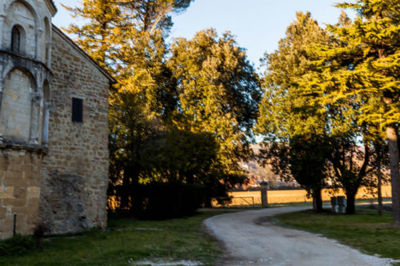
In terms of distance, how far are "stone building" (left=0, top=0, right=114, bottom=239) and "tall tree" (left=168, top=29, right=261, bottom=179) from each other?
12.3 metres

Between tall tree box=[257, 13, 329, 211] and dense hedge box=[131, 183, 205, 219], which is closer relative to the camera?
dense hedge box=[131, 183, 205, 219]

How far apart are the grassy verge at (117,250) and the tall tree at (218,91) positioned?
48.3ft

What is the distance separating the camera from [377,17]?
18.0 meters

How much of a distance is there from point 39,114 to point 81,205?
15.2 ft

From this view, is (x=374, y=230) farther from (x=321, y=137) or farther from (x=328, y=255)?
(x=321, y=137)

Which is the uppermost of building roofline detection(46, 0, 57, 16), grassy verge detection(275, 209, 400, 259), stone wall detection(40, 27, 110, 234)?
building roofline detection(46, 0, 57, 16)


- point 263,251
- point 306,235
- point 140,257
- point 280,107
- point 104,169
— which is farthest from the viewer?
point 280,107

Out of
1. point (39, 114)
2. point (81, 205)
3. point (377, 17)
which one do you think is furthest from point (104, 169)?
point (377, 17)

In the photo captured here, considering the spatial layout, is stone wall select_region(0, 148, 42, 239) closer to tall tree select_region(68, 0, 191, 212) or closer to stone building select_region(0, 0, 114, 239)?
stone building select_region(0, 0, 114, 239)

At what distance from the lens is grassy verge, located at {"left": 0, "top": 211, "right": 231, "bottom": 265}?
876 centimetres

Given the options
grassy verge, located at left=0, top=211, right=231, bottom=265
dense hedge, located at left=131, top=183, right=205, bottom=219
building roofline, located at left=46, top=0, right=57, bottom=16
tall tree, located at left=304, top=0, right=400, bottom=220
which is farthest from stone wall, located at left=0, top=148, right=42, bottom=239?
tall tree, located at left=304, top=0, right=400, bottom=220

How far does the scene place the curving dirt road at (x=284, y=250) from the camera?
8.82 metres

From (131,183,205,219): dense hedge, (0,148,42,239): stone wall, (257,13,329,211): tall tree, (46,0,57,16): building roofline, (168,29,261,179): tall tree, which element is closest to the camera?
(0,148,42,239): stone wall

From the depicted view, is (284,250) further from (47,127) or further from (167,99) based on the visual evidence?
(167,99)
